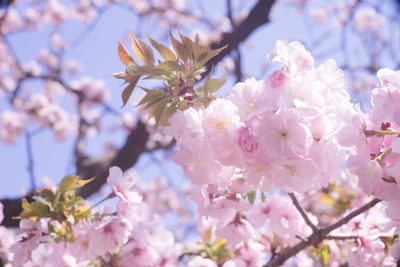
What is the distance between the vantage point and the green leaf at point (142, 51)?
37.8 inches

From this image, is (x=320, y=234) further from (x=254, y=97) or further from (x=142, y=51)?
(x=142, y=51)

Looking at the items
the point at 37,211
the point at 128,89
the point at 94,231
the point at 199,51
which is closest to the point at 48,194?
the point at 37,211

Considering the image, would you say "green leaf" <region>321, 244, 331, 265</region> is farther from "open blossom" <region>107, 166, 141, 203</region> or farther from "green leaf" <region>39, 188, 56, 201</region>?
"green leaf" <region>39, 188, 56, 201</region>

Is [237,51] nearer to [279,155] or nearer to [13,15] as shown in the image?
[279,155]

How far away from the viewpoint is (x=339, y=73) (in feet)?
3.13

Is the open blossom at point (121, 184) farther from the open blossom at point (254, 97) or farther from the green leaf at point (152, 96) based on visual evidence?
the open blossom at point (254, 97)

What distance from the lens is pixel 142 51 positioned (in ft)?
3.16

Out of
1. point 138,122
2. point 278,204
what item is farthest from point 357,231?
point 138,122

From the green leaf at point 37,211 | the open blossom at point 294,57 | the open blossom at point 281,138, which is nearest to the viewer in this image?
the open blossom at point 281,138

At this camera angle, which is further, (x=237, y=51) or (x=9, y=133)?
(x=9, y=133)

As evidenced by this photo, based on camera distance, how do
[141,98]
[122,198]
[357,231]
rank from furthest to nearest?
[357,231]
[122,198]
[141,98]

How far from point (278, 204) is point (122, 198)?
2.48 ft

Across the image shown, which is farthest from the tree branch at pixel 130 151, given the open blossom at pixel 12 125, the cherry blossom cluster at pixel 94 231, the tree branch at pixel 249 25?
the open blossom at pixel 12 125

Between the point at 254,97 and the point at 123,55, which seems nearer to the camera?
the point at 254,97
